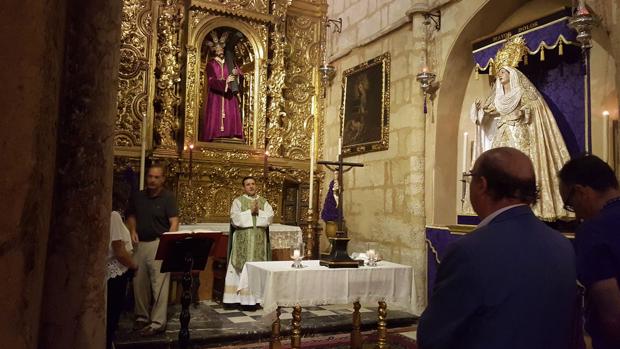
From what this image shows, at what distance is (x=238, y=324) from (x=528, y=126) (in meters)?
4.02

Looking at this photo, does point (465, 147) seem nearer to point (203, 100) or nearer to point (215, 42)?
point (203, 100)

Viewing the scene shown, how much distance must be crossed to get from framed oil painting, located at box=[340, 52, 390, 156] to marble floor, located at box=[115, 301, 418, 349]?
279 cm

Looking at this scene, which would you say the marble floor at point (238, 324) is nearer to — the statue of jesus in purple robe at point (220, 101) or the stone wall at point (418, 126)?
the stone wall at point (418, 126)

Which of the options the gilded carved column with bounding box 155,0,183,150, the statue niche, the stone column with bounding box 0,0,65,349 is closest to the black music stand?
the stone column with bounding box 0,0,65,349

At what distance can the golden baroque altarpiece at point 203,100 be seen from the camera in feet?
27.0

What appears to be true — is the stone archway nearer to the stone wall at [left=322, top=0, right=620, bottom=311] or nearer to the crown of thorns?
the stone wall at [left=322, top=0, right=620, bottom=311]

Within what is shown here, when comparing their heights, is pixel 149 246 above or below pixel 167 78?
below

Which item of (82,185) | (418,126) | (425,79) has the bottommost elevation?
(82,185)

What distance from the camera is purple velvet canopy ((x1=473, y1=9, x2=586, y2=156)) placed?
546 centimetres

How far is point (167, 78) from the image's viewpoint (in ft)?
27.2

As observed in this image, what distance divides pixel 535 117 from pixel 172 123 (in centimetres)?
545

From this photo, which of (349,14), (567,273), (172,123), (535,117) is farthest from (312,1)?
(567,273)

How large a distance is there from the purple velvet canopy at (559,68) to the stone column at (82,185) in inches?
198

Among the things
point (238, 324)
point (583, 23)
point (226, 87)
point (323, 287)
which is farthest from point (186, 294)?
point (226, 87)
